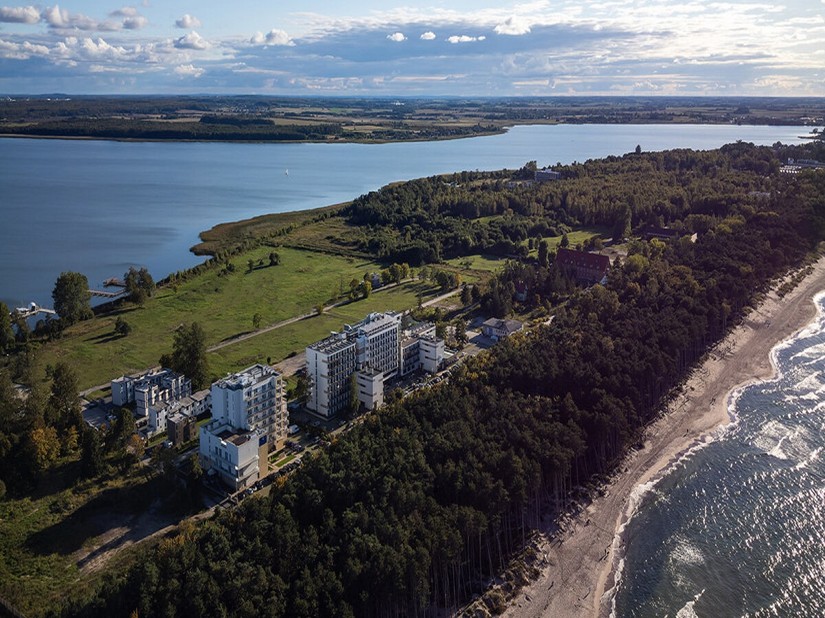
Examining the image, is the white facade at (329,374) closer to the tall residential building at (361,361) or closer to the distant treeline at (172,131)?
the tall residential building at (361,361)

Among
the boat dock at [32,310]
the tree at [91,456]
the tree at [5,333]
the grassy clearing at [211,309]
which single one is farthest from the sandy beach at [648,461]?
the boat dock at [32,310]

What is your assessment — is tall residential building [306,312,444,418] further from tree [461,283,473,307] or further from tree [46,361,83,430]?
tree [461,283,473,307]

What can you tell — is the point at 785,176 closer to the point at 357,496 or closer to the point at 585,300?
the point at 585,300

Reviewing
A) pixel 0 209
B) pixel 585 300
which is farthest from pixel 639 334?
pixel 0 209

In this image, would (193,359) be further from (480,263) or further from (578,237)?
(578,237)

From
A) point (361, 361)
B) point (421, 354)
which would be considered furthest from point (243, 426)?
point (421, 354)
